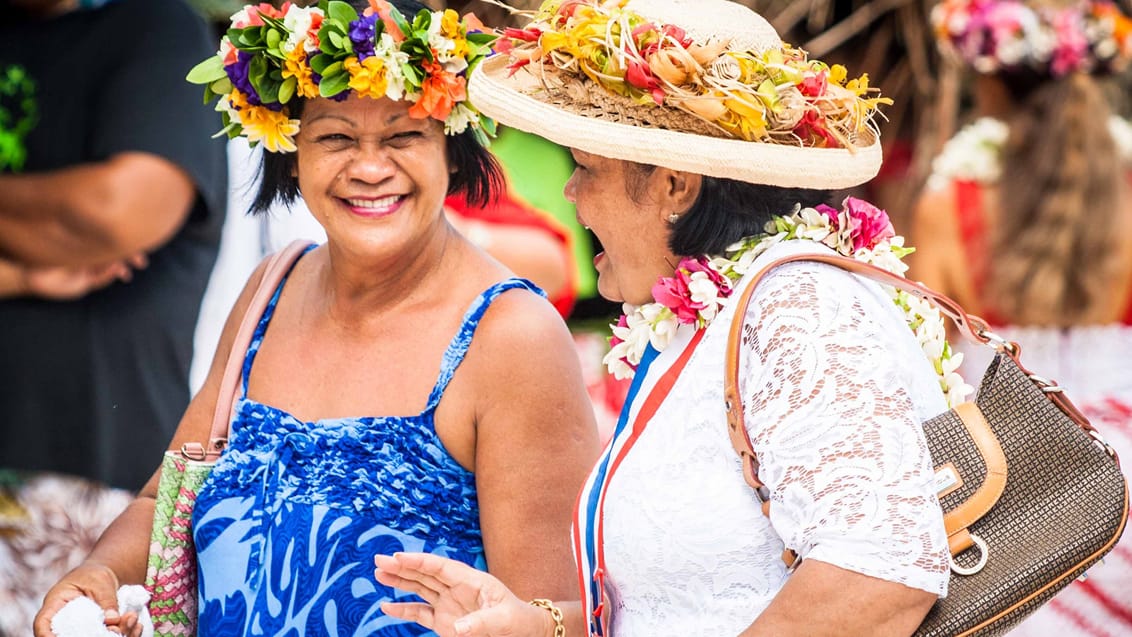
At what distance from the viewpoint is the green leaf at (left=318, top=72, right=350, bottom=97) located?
2586 millimetres

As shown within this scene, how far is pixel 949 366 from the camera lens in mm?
2303

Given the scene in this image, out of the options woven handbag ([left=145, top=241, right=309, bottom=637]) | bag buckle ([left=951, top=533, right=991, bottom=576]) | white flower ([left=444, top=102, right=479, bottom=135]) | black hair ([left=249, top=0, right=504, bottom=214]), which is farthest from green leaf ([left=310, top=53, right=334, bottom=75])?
bag buckle ([left=951, top=533, right=991, bottom=576])

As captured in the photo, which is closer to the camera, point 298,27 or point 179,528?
point 298,27

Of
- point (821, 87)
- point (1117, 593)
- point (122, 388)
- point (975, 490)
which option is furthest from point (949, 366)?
point (122, 388)

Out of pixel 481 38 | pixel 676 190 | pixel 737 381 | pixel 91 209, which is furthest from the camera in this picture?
pixel 91 209

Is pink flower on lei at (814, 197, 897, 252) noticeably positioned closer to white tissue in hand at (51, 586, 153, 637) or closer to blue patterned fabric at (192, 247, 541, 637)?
blue patterned fabric at (192, 247, 541, 637)

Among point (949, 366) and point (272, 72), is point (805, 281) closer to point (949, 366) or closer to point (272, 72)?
point (949, 366)

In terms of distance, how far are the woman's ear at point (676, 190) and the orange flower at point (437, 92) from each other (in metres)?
0.57

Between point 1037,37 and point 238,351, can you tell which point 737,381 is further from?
point 1037,37

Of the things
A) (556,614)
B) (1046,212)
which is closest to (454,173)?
(556,614)

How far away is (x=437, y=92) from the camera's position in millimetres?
2615

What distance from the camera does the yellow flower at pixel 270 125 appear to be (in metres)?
2.73

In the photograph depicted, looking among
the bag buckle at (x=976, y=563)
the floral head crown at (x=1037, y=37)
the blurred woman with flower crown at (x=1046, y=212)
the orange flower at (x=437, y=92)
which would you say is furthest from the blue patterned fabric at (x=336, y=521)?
the floral head crown at (x=1037, y=37)

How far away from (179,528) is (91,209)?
171 centimetres
